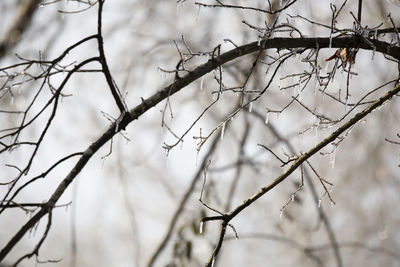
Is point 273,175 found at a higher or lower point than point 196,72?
higher

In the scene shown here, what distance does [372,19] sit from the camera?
455 cm

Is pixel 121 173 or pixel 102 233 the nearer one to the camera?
pixel 121 173

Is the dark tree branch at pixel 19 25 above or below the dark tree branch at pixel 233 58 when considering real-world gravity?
above

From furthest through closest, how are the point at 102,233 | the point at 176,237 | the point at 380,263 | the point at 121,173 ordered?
Result: the point at 102,233 < the point at 380,263 < the point at 121,173 < the point at 176,237

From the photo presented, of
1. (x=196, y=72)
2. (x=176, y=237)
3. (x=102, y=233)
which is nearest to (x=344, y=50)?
(x=196, y=72)

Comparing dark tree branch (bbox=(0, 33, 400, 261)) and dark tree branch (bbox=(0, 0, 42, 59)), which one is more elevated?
dark tree branch (bbox=(0, 0, 42, 59))

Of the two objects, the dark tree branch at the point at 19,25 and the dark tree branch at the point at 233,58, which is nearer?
the dark tree branch at the point at 233,58

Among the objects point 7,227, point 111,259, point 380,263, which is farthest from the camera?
point 7,227

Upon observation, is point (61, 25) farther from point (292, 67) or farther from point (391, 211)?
point (391, 211)

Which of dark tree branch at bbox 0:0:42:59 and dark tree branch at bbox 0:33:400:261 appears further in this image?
dark tree branch at bbox 0:0:42:59

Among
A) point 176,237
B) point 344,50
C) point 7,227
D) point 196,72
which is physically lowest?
point 196,72

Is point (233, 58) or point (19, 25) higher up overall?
point (19, 25)

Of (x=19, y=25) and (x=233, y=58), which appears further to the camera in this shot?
(x=19, y=25)

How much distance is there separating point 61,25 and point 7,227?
28.0 feet
